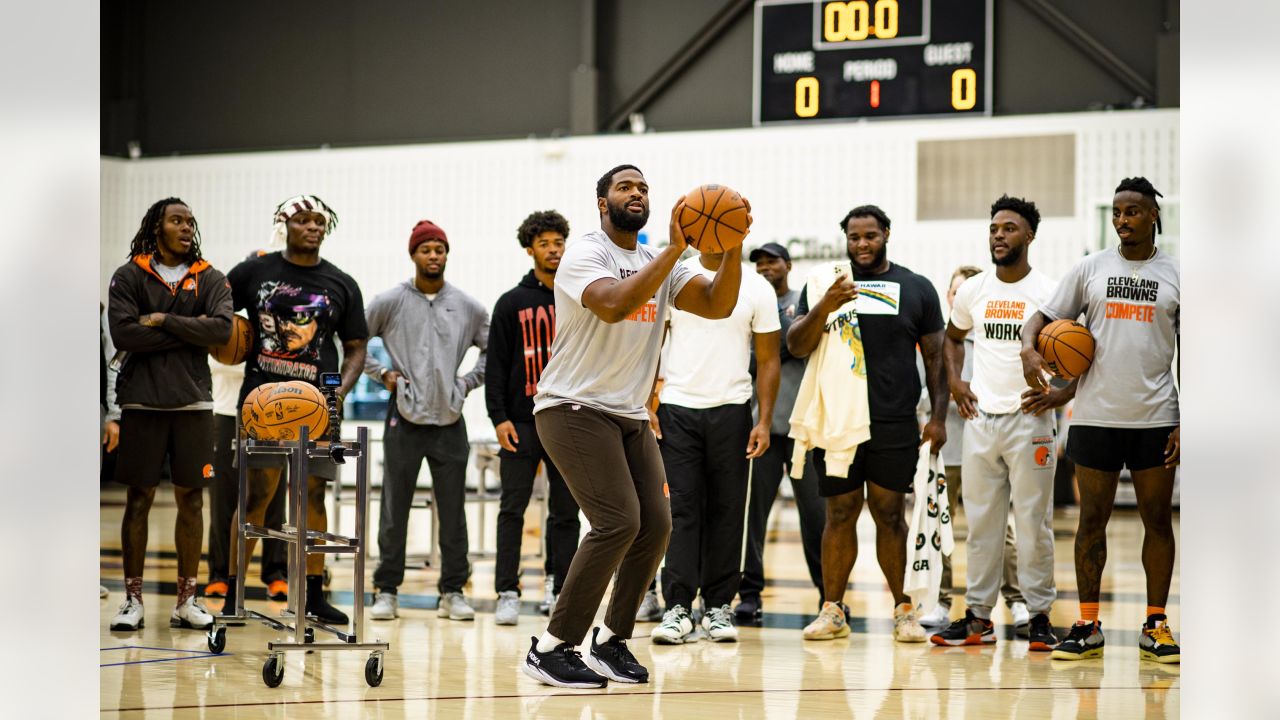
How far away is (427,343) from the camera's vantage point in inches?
243

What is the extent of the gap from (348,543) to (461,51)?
38.1ft

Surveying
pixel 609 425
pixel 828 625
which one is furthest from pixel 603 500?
pixel 828 625

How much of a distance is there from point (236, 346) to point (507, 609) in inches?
63.9

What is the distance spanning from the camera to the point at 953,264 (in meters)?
13.1

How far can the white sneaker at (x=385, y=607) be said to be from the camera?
593cm

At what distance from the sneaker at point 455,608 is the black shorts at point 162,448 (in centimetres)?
121

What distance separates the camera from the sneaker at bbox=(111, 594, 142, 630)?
17.7 feet

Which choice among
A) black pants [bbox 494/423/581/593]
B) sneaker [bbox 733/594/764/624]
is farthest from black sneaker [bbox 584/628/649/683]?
sneaker [bbox 733/594/764/624]

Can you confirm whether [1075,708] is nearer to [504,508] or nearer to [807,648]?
[807,648]

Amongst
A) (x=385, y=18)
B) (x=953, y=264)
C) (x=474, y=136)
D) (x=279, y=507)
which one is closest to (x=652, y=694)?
(x=279, y=507)

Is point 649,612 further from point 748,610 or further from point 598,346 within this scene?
point 598,346

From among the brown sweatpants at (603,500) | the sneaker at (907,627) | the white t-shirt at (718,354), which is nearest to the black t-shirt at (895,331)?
the white t-shirt at (718,354)

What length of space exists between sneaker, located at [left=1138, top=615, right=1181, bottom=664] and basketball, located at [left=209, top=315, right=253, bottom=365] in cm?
381

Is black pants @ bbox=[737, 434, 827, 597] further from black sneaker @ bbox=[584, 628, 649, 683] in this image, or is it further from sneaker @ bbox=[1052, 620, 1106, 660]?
black sneaker @ bbox=[584, 628, 649, 683]
